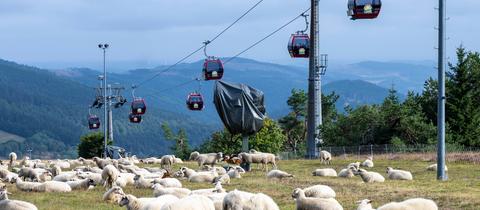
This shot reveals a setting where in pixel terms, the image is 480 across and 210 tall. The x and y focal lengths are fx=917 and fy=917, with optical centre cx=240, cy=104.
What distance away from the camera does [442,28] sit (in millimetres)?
32469

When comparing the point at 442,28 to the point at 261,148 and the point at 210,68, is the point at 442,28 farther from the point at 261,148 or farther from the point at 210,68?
the point at 261,148

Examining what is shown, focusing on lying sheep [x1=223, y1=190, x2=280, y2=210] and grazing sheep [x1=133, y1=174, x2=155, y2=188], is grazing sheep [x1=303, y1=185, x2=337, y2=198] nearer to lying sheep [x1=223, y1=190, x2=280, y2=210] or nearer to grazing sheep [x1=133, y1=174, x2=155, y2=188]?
lying sheep [x1=223, y1=190, x2=280, y2=210]

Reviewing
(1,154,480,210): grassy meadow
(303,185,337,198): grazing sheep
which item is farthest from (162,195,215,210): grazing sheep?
(303,185,337,198): grazing sheep

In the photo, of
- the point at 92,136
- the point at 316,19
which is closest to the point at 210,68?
the point at 316,19

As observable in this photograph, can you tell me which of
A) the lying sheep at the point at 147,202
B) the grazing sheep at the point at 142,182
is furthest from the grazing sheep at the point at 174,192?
the grazing sheep at the point at 142,182

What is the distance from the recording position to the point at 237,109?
40.2m

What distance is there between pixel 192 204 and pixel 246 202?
156 cm

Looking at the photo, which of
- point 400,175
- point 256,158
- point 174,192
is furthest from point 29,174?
point 400,175

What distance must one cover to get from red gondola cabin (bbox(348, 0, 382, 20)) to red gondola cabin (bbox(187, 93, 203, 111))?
17917 millimetres

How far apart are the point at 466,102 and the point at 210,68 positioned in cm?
3488

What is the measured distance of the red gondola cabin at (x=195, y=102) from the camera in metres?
54.1

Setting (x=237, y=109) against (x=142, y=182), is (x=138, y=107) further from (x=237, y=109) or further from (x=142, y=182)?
(x=142, y=182)

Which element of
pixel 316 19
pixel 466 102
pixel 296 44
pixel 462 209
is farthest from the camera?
pixel 466 102

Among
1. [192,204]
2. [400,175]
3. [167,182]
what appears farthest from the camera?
[400,175]
